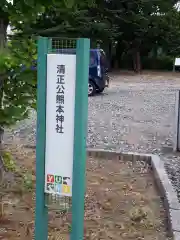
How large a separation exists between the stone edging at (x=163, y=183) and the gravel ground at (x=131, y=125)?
0.23 meters

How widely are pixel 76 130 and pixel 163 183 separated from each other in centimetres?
261

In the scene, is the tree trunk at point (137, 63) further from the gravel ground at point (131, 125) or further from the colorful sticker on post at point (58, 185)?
the colorful sticker on post at point (58, 185)

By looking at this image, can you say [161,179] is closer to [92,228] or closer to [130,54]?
[92,228]

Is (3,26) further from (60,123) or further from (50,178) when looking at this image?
(50,178)

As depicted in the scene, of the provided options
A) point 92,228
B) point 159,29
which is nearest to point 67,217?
point 92,228

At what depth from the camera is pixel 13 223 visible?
3.89 m

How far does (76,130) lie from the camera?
2699 millimetres

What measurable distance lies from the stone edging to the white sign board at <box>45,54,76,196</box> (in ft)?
4.43

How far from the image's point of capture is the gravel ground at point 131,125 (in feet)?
24.7

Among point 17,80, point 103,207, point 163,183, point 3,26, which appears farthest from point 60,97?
point 163,183

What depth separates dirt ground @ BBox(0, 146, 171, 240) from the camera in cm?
379

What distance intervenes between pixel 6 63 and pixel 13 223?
141cm

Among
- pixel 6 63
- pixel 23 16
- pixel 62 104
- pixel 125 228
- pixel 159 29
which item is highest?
pixel 159 29

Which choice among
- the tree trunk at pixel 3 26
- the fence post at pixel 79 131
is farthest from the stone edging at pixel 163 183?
the tree trunk at pixel 3 26
